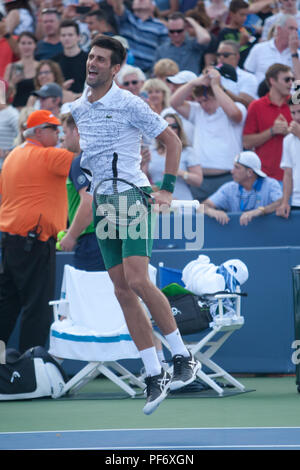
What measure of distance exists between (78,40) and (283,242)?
5344 mm

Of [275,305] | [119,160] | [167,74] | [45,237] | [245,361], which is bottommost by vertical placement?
[245,361]

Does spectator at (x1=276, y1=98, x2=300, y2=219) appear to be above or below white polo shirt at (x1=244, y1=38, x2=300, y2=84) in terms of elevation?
below

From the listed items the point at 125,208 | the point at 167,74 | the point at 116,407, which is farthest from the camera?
the point at 167,74

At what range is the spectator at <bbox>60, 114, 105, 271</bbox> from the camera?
7.57 m

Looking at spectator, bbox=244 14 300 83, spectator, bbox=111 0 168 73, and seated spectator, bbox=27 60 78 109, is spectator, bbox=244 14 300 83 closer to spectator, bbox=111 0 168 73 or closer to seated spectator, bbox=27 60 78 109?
spectator, bbox=111 0 168 73

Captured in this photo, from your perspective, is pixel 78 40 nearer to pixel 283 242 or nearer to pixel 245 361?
pixel 283 242

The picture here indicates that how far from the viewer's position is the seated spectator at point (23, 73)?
12.5m

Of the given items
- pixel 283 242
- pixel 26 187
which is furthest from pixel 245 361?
pixel 26 187

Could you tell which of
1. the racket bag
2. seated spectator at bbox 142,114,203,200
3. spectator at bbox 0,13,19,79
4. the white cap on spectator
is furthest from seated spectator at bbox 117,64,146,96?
the racket bag

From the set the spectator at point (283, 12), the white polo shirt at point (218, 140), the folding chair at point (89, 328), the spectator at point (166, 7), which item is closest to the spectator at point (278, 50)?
the spectator at point (283, 12)

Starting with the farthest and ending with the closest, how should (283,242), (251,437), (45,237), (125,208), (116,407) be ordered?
(283,242)
(45,237)
(116,407)
(125,208)
(251,437)

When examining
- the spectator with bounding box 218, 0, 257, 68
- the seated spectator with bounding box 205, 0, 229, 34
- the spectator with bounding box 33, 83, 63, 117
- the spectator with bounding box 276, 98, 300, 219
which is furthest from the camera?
the seated spectator with bounding box 205, 0, 229, 34

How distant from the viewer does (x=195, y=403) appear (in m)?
7.06

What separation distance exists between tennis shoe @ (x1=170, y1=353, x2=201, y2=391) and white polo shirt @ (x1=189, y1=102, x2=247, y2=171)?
469cm
